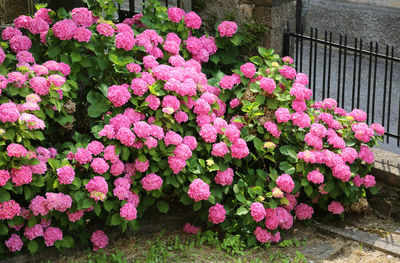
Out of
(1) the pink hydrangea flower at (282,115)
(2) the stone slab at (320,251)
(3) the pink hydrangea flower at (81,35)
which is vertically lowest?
(2) the stone slab at (320,251)

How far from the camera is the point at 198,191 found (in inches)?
224

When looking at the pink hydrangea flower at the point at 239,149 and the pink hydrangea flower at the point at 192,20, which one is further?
the pink hydrangea flower at the point at 192,20

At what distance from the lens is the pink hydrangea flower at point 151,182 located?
5.64 meters

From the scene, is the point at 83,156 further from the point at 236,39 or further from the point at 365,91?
the point at 365,91

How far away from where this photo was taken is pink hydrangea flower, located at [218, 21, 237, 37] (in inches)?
267

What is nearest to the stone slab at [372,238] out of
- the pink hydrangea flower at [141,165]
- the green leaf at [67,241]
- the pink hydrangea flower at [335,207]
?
the pink hydrangea flower at [335,207]

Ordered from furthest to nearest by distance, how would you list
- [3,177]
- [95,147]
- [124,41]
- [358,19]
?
[358,19] < [124,41] < [95,147] < [3,177]

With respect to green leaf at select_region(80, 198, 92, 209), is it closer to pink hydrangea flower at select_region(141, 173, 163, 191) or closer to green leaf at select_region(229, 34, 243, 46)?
pink hydrangea flower at select_region(141, 173, 163, 191)

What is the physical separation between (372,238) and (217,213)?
1.38 m

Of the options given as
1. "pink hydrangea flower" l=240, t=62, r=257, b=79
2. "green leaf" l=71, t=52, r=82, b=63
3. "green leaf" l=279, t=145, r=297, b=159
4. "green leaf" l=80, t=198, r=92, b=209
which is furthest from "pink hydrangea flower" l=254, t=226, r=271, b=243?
"green leaf" l=71, t=52, r=82, b=63

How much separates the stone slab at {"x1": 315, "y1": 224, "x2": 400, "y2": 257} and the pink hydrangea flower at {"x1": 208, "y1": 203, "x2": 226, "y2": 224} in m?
0.99

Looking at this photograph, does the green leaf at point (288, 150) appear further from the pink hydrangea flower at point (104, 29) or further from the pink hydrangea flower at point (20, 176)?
the pink hydrangea flower at point (20, 176)

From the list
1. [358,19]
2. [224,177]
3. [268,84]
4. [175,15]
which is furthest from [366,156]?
[358,19]

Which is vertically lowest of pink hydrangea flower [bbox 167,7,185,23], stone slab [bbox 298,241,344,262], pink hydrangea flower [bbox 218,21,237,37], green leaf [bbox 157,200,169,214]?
stone slab [bbox 298,241,344,262]
